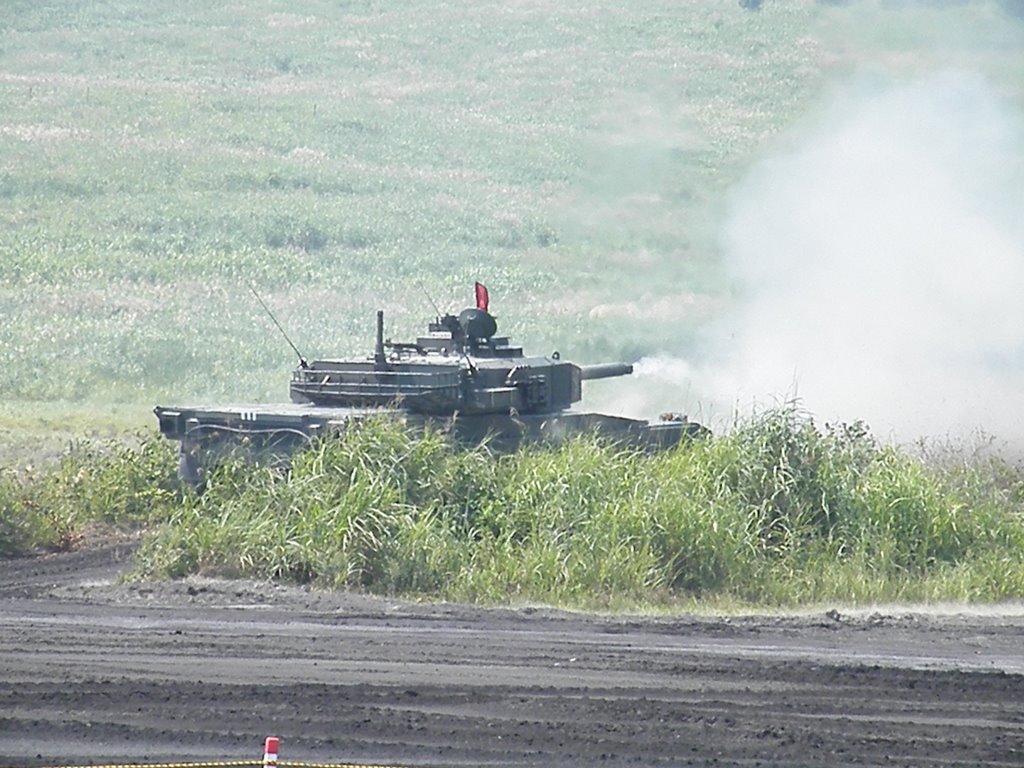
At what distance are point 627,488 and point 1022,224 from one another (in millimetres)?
19951

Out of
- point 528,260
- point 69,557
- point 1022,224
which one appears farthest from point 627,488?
point 528,260

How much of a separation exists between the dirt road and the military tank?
3.88m

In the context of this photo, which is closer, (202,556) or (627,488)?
(202,556)

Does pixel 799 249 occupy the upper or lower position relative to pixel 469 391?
upper

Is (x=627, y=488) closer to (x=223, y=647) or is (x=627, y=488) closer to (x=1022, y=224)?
(x=223, y=647)

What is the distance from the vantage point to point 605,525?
16781 millimetres

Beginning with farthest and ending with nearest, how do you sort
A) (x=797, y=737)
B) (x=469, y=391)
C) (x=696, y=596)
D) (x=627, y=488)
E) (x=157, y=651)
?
(x=469, y=391) → (x=627, y=488) → (x=696, y=596) → (x=157, y=651) → (x=797, y=737)

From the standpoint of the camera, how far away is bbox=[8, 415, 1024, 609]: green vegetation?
53.1ft

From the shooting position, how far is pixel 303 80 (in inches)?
2345

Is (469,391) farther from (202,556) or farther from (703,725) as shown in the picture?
(703,725)

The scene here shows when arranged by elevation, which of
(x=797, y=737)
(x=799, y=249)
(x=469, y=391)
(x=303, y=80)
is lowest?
(x=797, y=737)

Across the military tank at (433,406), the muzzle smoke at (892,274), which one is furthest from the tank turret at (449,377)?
the muzzle smoke at (892,274)

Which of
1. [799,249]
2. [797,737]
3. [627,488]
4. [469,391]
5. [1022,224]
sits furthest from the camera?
[799,249]

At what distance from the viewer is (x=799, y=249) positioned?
38250mm
